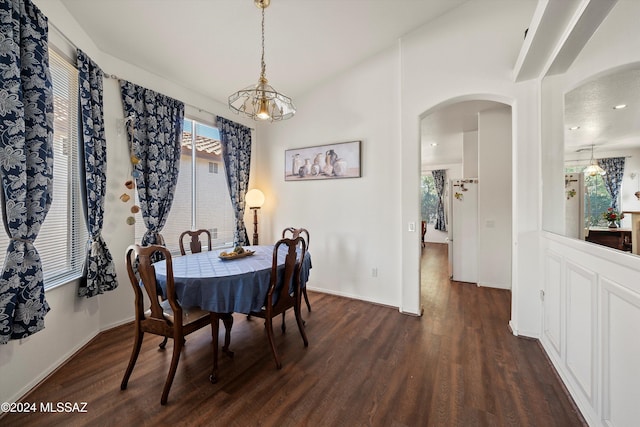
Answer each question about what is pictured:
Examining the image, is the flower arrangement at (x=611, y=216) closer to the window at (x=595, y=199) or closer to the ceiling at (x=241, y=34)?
the window at (x=595, y=199)

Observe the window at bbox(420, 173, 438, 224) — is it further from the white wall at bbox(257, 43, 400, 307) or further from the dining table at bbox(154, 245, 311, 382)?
the dining table at bbox(154, 245, 311, 382)

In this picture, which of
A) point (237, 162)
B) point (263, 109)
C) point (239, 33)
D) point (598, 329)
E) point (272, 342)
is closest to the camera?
point (598, 329)

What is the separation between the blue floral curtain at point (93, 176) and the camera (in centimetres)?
232

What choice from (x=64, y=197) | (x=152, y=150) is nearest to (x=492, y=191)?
(x=152, y=150)

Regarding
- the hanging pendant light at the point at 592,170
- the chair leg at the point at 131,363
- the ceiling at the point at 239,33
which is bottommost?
the chair leg at the point at 131,363

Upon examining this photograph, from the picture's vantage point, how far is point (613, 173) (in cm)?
378

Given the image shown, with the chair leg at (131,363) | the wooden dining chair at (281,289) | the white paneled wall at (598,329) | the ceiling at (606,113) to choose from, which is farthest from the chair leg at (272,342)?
the ceiling at (606,113)

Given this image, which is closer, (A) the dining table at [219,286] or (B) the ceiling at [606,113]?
(A) the dining table at [219,286]

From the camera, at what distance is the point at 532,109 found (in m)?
2.48

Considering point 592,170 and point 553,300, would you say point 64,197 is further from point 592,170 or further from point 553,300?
point 592,170

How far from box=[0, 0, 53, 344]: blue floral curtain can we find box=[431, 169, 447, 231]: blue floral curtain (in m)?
9.29

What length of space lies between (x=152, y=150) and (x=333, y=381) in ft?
10.0

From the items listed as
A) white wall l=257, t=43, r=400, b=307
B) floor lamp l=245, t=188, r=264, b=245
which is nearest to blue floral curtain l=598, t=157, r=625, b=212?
white wall l=257, t=43, r=400, b=307

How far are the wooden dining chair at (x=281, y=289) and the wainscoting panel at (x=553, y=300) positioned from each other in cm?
209
